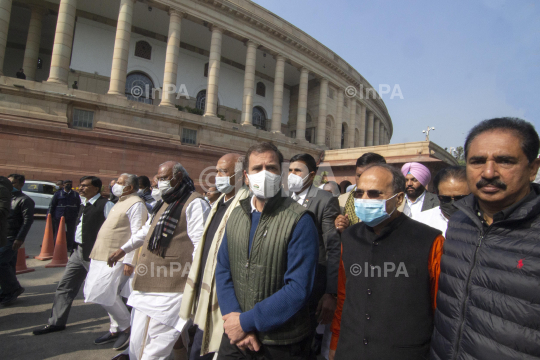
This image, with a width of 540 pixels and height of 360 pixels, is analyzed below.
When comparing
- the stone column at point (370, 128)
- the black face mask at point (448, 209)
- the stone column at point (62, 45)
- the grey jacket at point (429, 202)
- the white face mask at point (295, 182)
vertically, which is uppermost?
the stone column at point (370, 128)

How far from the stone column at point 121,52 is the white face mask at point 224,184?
17.6 m

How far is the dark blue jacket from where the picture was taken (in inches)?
330

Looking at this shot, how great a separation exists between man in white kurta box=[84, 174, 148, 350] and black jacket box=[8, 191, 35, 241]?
2.33 m

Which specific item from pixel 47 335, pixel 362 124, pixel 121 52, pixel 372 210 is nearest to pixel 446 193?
pixel 372 210

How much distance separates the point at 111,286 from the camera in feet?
13.0

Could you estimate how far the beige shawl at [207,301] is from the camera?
2.39 m

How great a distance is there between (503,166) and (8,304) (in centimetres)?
674

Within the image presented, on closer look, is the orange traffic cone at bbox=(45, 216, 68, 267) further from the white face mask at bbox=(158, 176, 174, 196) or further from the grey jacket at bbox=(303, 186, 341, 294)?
the grey jacket at bbox=(303, 186, 341, 294)

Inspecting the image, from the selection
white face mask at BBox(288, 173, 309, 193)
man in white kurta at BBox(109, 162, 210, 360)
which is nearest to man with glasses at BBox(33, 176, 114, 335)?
man in white kurta at BBox(109, 162, 210, 360)

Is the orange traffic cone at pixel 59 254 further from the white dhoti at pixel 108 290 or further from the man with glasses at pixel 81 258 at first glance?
the white dhoti at pixel 108 290

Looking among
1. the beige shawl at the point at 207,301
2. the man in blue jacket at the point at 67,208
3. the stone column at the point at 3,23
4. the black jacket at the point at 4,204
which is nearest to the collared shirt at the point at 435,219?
the beige shawl at the point at 207,301

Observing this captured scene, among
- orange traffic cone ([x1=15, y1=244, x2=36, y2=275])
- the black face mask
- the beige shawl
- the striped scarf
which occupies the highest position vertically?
the black face mask

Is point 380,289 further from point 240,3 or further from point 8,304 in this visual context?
point 240,3

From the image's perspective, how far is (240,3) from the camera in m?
22.8
